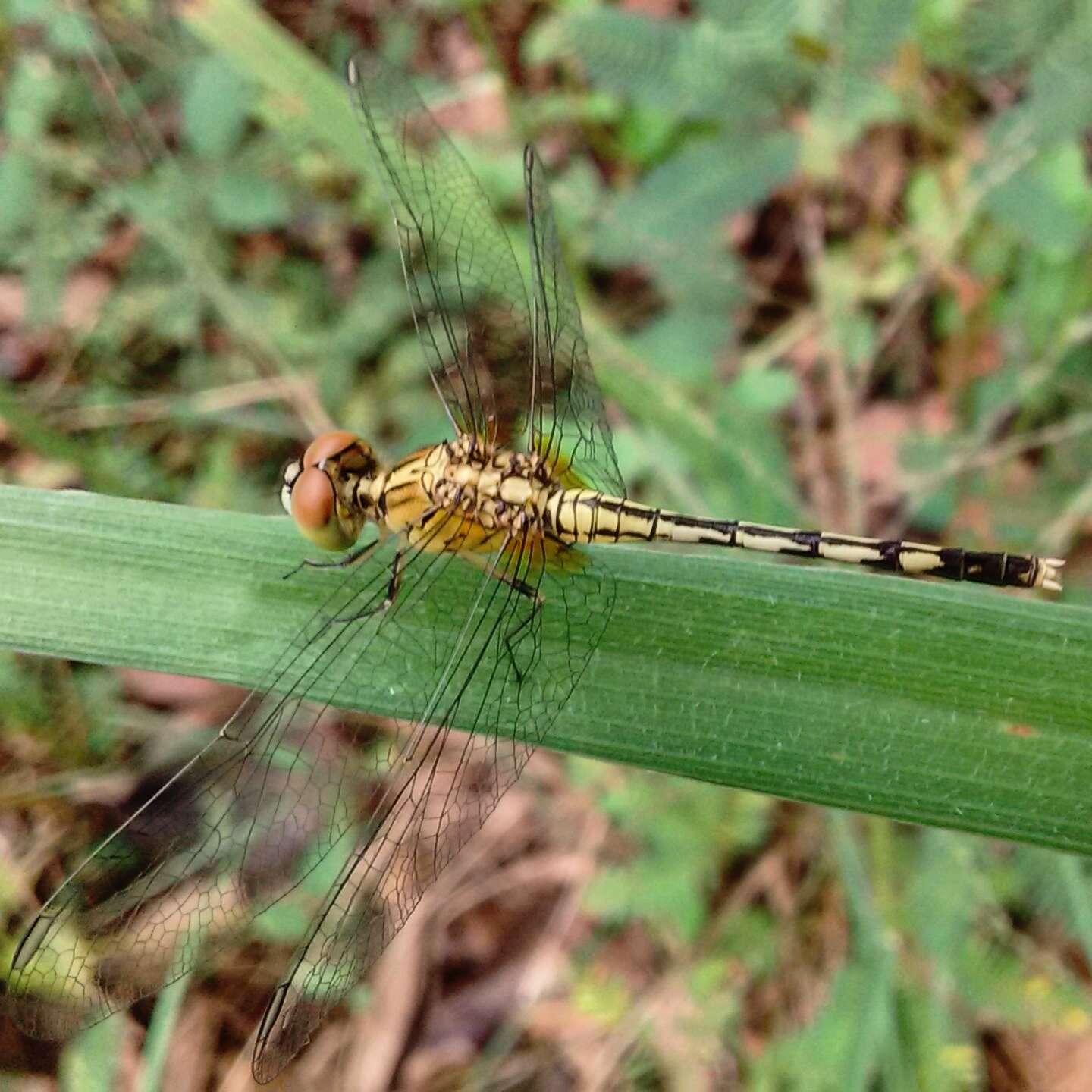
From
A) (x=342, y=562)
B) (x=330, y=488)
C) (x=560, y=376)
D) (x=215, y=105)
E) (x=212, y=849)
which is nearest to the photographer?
(x=212, y=849)

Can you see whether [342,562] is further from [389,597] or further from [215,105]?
[215,105]

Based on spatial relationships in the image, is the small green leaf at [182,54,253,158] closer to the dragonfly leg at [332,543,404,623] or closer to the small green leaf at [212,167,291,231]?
the small green leaf at [212,167,291,231]

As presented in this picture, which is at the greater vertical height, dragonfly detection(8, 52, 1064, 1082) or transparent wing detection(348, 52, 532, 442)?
transparent wing detection(348, 52, 532, 442)

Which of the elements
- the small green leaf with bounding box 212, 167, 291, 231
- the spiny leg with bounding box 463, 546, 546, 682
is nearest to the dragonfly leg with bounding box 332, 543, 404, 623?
the spiny leg with bounding box 463, 546, 546, 682

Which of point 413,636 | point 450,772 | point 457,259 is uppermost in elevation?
point 457,259

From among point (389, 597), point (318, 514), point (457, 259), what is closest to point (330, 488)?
point (318, 514)

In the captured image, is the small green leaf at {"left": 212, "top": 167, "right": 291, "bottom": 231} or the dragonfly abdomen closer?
the dragonfly abdomen
